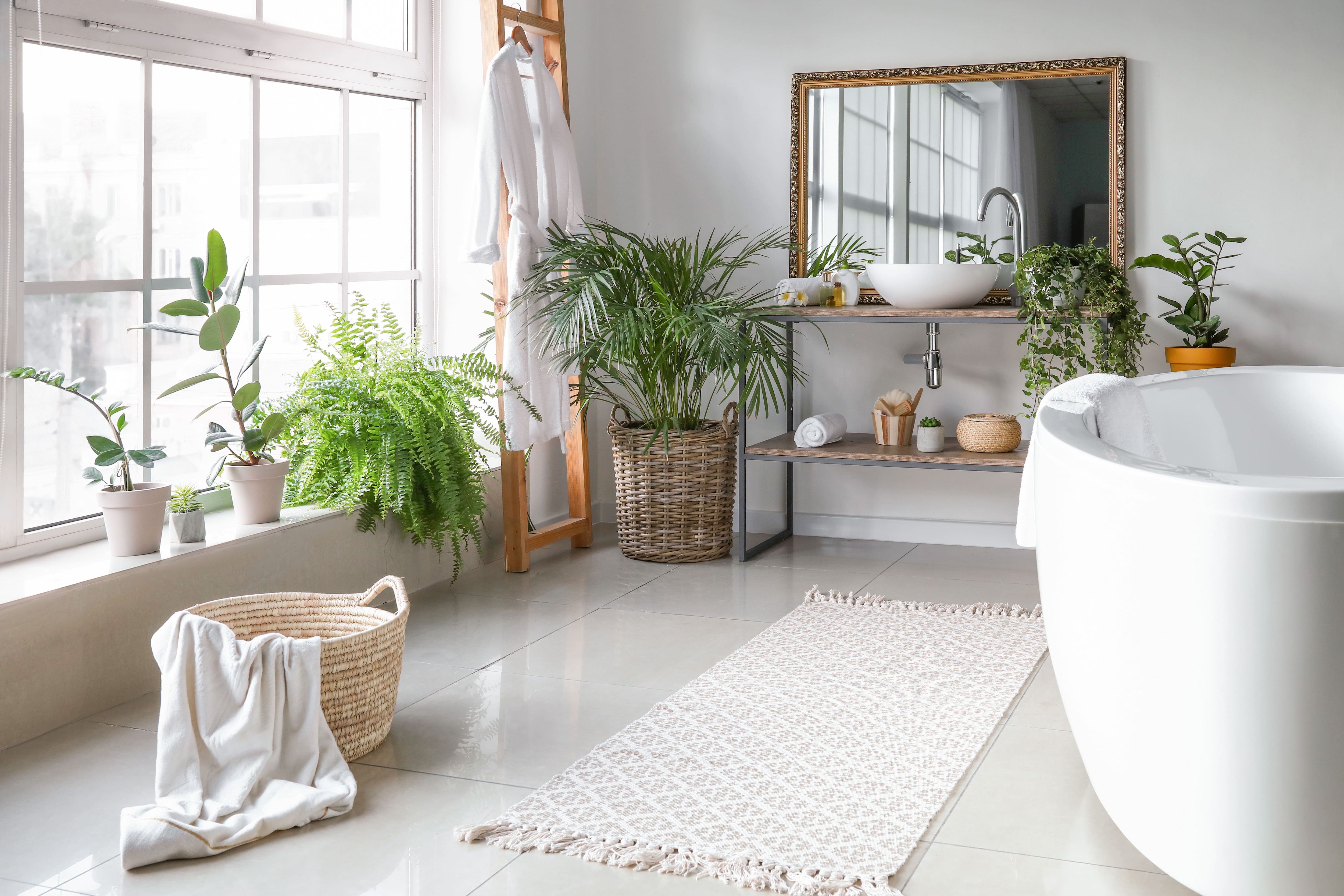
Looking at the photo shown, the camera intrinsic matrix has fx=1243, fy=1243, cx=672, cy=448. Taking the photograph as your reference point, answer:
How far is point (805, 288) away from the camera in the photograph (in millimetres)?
4188

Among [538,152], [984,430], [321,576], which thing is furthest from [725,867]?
[538,152]

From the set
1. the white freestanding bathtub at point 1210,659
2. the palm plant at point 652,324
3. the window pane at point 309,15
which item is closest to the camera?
the white freestanding bathtub at point 1210,659

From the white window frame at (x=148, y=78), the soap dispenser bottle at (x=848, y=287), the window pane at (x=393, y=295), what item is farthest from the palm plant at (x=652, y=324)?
the white window frame at (x=148, y=78)

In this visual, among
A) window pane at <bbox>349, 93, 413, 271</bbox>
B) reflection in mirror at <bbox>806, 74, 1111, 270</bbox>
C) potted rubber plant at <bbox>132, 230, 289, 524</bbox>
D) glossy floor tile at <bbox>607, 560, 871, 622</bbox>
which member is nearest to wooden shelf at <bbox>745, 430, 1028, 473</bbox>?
glossy floor tile at <bbox>607, 560, 871, 622</bbox>

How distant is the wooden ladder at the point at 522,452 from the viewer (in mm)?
3945

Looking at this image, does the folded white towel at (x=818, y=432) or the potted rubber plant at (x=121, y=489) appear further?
the folded white towel at (x=818, y=432)

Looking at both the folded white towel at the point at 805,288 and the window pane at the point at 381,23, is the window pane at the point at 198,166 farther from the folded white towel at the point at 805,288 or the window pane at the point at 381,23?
the folded white towel at the point at 805,288

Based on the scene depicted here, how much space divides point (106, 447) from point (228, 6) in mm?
1403

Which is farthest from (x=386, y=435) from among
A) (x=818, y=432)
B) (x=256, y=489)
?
(x=818, y=432)

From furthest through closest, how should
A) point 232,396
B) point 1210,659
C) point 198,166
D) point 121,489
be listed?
point 198,166 → point 232,396 → point 121,489 → point 1210,659

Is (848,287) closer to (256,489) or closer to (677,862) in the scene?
(256,489)

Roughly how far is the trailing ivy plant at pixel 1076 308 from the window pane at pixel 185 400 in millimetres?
2299

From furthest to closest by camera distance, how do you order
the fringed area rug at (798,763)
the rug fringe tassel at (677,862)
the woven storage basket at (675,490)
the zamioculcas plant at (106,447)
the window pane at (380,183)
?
the woven storage basket at (675,490), the window pane at (380,183), the zamioculcas plant at (106,447), the fringed area rug at (798,763), the rug fringe tassel at (677,862)

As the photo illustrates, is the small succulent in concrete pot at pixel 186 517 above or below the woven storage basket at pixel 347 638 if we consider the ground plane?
above
